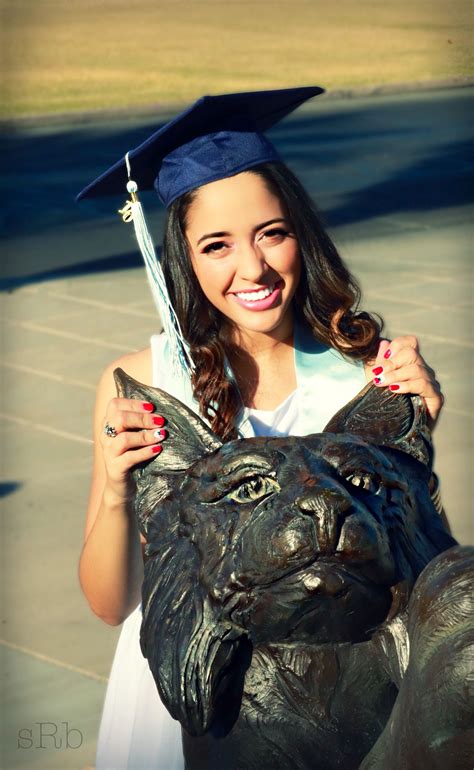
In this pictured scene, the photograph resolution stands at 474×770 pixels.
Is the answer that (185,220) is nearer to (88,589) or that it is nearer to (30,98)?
(88,589)

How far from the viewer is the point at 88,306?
7.88m

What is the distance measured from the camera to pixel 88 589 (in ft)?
8.66

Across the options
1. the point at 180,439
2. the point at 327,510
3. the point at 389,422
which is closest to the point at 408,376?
the point at 389,422

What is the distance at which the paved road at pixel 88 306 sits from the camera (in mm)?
4258

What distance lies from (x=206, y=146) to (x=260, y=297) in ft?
0.99

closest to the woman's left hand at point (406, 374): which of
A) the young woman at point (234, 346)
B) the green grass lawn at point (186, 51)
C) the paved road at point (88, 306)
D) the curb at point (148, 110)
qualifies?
the young woman at point (234, 346)

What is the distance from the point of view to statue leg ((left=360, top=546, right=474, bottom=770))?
1.37 m

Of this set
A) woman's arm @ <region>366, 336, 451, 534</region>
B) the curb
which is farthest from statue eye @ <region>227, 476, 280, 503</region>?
the curb

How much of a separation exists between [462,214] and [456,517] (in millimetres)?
5573

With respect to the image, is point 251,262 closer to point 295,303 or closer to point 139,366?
point 295,303

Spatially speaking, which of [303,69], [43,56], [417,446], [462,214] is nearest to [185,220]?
[417,446]

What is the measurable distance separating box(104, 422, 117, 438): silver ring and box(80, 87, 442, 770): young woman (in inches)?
7.4

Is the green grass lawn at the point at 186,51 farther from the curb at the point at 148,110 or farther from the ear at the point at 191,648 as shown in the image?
the ear at the point at 191,648

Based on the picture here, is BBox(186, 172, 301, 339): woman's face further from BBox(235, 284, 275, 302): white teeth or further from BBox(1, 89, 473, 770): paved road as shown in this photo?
BBox(1, 89, 473, 770): paved road
